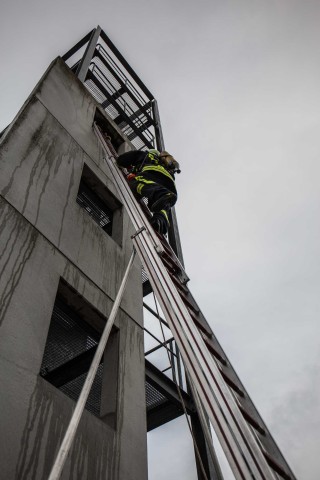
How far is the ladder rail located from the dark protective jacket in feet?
10.2

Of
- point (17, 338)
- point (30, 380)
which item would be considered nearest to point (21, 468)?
point (30, 380)

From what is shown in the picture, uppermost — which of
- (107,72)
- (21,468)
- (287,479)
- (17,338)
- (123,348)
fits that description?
(107,72)

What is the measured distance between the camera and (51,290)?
4039 mm

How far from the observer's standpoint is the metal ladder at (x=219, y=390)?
169cm

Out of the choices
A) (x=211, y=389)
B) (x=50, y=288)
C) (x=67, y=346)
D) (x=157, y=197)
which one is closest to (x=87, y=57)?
(x=157, y=197)

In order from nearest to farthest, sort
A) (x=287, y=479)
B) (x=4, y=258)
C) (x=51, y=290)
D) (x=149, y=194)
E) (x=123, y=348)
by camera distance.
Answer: (x=287, y=479) → (x=4, y=258) → (x=51, y=290) → (x=123, y=348) → (x=149, y=194)

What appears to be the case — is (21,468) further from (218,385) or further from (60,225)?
(60,225)

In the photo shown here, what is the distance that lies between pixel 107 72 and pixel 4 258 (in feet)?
34.1

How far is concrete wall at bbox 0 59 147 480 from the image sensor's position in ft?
9.96

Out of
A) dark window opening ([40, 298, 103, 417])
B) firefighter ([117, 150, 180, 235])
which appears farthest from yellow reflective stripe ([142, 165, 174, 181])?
dark window opening ([40, 298, 103, 417])

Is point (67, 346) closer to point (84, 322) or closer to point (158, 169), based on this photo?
point (84, 322)

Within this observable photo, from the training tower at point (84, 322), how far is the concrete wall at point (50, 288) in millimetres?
13

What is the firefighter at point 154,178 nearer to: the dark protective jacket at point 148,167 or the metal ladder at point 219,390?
the dark protective jacket at point 148,167

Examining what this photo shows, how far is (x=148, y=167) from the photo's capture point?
6.28 metres
